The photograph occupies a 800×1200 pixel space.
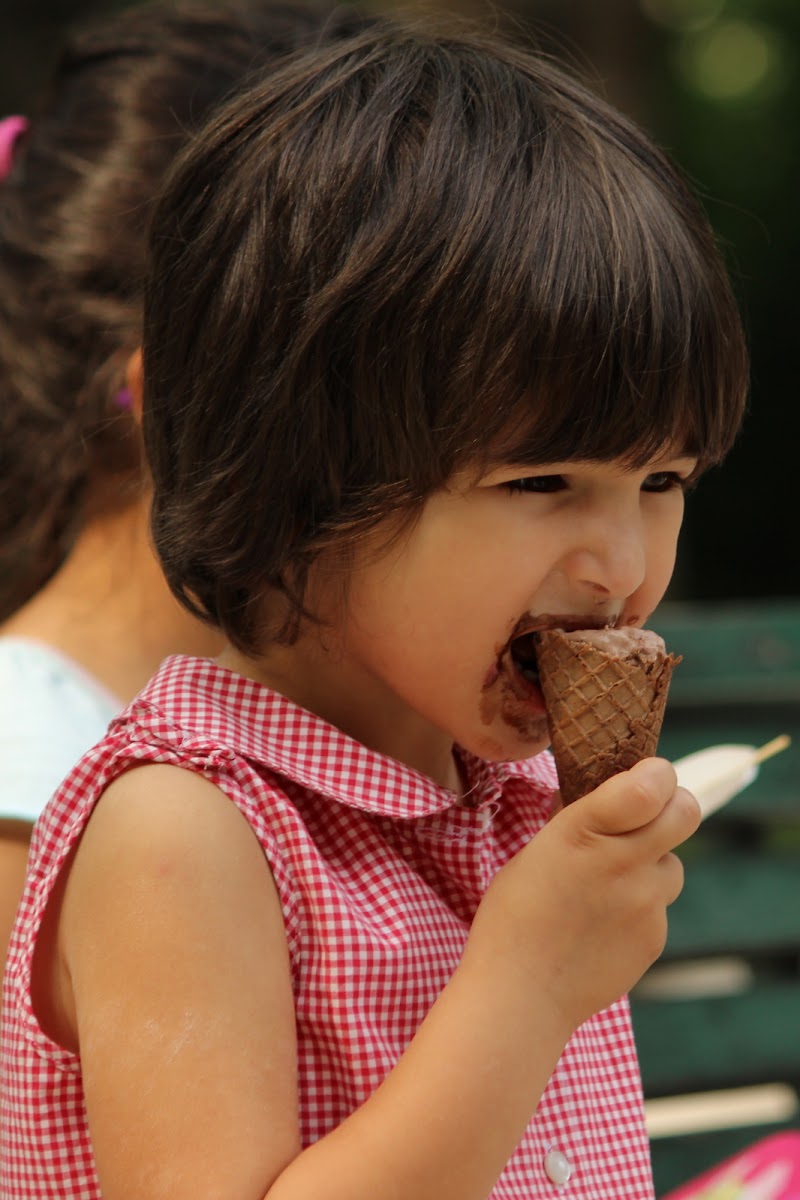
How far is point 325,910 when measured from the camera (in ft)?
4.27

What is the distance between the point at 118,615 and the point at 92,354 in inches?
14.2

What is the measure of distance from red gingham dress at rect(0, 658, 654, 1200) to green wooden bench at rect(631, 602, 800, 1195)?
1.01m

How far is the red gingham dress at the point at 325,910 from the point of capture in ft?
4.28

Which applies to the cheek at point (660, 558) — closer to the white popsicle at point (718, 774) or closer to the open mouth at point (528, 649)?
the open mouth at point (528, 649)

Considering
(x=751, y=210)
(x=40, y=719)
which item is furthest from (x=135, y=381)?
(x=751, y=210)

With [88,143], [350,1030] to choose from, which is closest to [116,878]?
[350,1030]

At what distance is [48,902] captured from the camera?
4.27 feet

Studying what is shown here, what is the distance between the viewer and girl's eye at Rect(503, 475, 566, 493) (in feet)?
4.29

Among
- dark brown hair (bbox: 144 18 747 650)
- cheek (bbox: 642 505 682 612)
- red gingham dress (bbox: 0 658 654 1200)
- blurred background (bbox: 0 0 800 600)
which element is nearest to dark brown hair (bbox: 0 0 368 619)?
dark brown hair (bbox: 144 18 747 650)

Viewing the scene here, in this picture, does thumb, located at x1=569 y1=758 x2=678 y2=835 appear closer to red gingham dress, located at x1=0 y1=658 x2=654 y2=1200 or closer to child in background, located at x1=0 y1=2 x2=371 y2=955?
red gingham dress, located at x1=0 y1=658 x2=654 y2=1200

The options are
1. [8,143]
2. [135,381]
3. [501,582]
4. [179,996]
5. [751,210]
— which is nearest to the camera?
[179,996]

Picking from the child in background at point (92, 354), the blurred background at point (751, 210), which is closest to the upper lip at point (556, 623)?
the child in background at point (92, 354)

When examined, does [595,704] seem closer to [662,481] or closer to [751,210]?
[662,481]

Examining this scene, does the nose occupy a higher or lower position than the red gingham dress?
higher
